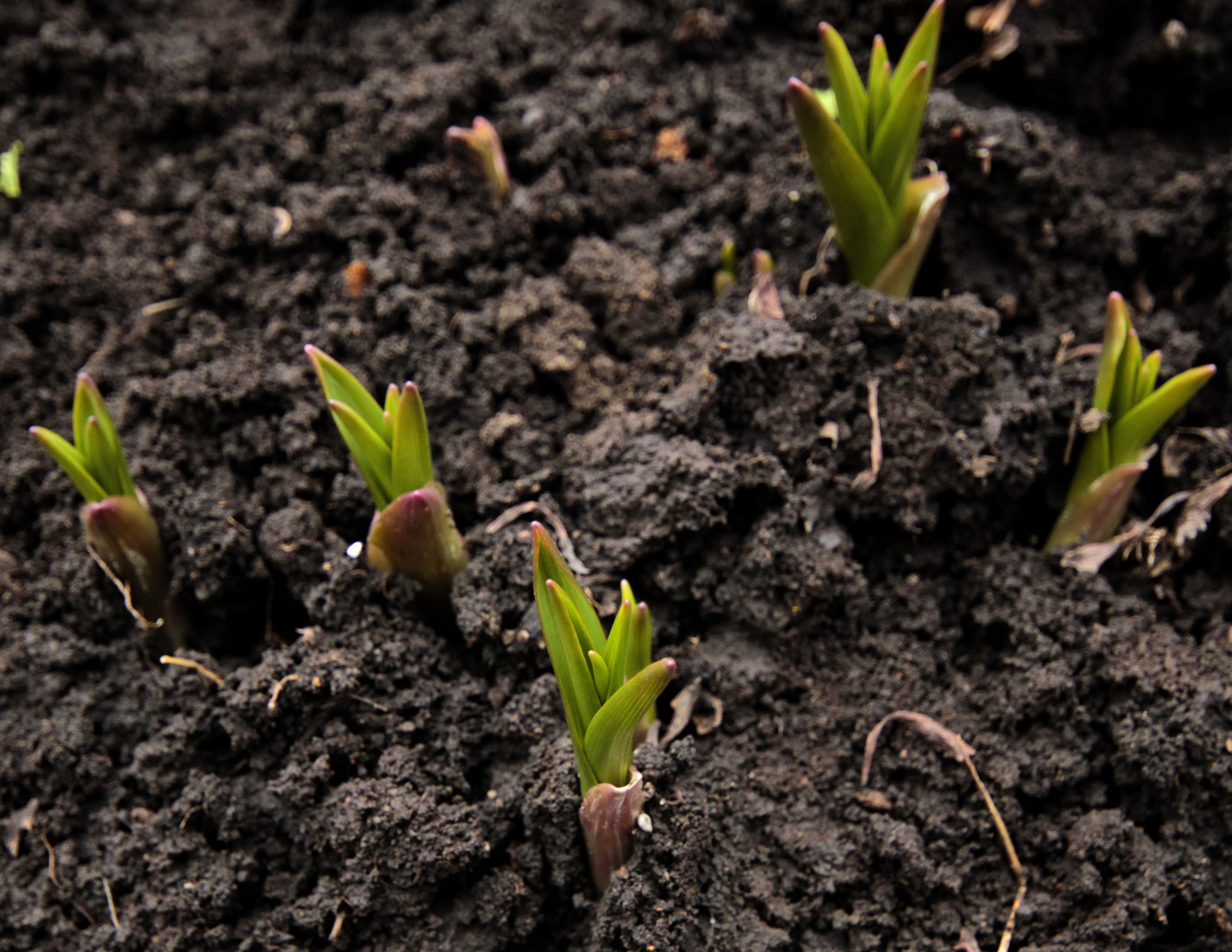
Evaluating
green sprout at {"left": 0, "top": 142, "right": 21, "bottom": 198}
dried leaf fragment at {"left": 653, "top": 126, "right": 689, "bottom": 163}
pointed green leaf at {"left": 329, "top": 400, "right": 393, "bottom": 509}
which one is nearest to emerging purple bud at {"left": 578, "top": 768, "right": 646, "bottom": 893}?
pointed green leaf at {"left": 329, "top": 400, "right": 393, "bottom": 509}

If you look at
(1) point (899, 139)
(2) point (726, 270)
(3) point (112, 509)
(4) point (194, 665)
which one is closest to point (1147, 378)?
(1) point (899, 139)

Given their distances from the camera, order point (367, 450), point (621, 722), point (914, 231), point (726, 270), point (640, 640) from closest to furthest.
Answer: point (621, 722), point (640, 640), point (367, 450), point (914, 231), point (726, 270)

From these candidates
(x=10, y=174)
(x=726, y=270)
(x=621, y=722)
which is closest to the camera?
(x=621, y=722)

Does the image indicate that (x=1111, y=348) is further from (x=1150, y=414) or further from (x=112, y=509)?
(x=112, y=509)

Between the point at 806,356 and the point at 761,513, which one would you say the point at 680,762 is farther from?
the point at 806,356

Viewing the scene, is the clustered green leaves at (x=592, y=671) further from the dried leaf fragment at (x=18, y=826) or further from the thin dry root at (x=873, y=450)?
the dried leaf fragment at (x=18, y=826)
